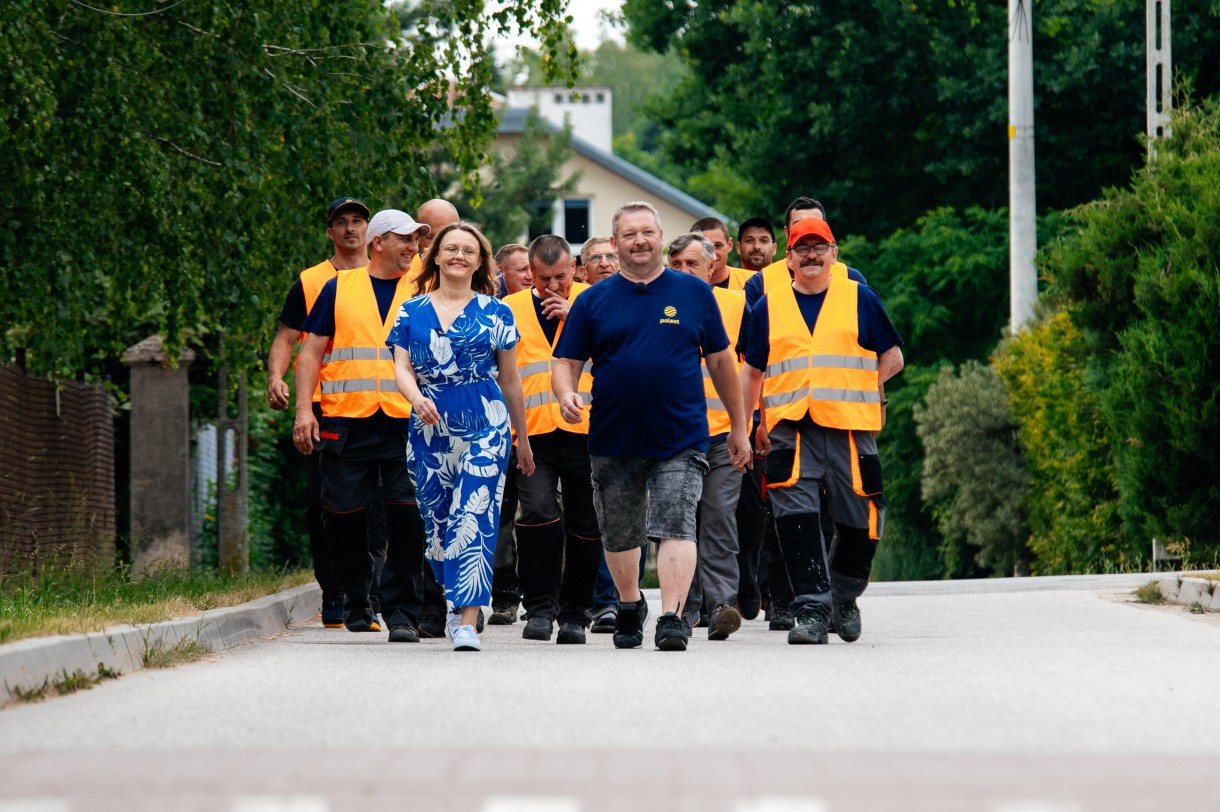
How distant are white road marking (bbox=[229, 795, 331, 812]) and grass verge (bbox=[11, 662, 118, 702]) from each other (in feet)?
7.73

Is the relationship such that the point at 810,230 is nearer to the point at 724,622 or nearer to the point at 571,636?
the point at 724,622

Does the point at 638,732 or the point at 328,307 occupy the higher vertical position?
the point at 328,307

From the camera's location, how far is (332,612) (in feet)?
37.9

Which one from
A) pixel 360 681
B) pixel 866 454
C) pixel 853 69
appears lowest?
pixel 360 681

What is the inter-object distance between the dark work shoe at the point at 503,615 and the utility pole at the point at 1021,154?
1645cm

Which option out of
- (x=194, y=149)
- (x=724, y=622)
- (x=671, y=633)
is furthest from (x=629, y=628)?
(x=194, y=149)

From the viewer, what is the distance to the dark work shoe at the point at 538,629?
10.4 m

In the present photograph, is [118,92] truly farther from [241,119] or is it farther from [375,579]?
[375,579]

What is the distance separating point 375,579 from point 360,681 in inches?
152

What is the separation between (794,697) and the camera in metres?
7.21

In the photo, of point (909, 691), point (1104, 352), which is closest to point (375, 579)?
point (909, 691)

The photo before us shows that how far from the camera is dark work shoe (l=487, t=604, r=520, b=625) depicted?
12188mm

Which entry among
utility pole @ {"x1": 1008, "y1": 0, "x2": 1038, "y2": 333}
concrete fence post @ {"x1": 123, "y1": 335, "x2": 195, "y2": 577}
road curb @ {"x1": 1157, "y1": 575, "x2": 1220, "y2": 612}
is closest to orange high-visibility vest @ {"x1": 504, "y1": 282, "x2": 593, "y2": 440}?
road curb @ {"x1": 1157, "y1": 575, "x2": 1220, "y2": 612}

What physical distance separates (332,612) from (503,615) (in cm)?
116
